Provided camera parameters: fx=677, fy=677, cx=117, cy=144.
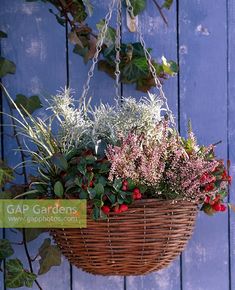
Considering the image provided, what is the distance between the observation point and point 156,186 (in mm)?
1339

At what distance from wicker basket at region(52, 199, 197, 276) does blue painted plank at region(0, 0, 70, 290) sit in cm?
34

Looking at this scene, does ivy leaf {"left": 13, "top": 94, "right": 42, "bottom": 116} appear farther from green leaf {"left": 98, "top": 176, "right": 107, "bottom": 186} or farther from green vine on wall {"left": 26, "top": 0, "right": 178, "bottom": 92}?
green leaf {"left": 98, "top": 176, "right": 107, "bottom": 186}

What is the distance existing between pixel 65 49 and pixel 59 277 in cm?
57

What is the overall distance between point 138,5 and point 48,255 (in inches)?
26.0

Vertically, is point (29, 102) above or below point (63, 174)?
above

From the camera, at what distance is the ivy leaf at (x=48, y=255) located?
151 cm

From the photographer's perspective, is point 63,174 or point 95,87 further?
point 95,87

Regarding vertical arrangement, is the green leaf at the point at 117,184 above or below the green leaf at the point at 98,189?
above

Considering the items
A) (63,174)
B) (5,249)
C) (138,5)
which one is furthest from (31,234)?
(138,5)

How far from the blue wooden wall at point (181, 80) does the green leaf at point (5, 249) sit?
10 cm

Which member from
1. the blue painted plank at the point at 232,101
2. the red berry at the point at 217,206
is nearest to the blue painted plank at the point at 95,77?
the blue painted plank at the point at 232,101

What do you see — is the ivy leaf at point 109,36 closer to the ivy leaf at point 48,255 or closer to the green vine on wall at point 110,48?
the green vine on wall at point 110,48

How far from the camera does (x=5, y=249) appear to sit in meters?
1.57

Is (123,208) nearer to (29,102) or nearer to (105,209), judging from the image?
(105,209)
